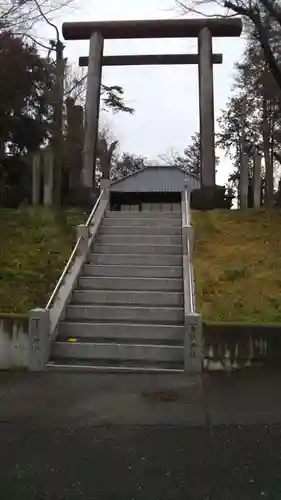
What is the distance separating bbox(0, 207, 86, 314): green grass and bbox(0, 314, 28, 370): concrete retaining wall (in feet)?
2.78

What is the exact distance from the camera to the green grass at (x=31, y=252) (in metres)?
9.73

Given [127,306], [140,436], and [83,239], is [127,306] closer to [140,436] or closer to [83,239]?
[83,239]

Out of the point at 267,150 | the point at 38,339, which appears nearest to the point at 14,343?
the point at 38,339

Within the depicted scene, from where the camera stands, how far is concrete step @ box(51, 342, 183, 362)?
325 inches

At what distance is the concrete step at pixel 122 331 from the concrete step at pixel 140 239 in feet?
10.8

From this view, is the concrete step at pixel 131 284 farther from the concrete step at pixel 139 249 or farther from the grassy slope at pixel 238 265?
the concrete step at pixel 139 249

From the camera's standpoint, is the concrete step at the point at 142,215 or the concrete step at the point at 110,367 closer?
the concrete step at the point at 110,367

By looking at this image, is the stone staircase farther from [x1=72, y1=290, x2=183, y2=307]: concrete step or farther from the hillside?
the hillside

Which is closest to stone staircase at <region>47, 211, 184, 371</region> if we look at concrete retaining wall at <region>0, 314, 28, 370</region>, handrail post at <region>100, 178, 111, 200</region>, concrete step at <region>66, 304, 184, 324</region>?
concrete step at <region>66, 304, 184, 324</region>

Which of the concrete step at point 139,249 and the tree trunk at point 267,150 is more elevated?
the tree trunk at point 267,150

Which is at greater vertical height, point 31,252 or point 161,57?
point 161,57

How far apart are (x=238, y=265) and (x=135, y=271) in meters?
2.04

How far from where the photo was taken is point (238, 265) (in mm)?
10875

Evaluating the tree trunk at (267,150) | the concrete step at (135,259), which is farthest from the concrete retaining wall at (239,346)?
the tree trunk at (267,150)
